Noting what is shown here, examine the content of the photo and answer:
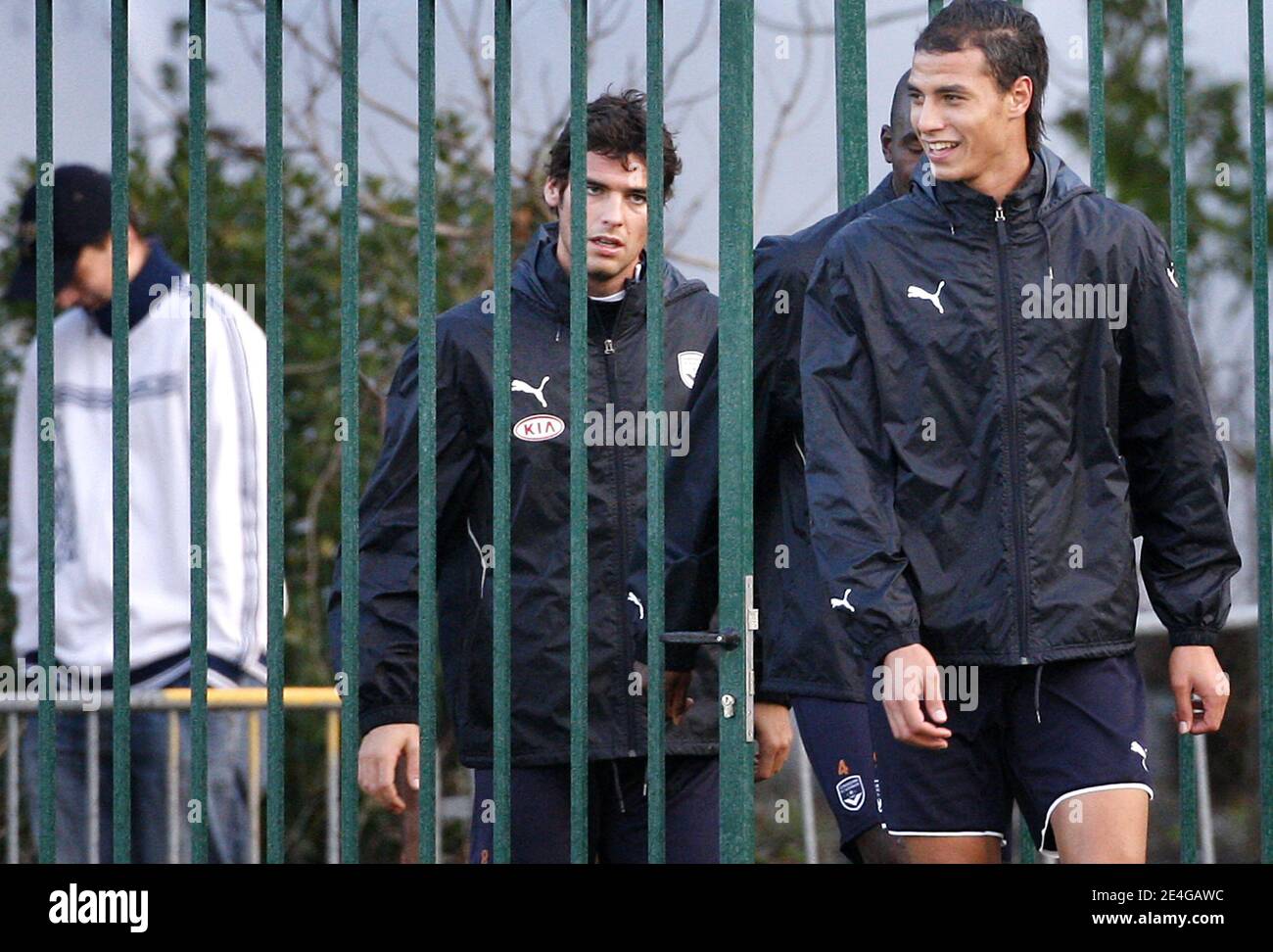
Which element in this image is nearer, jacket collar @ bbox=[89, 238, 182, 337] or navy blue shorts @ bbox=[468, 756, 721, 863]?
navy blue shorts @ bbox=[468, 756, 721, 863]

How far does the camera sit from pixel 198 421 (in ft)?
13.8

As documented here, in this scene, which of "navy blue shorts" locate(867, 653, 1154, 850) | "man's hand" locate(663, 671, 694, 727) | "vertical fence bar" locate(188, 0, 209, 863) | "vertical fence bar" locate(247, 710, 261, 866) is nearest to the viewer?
"navy blue shorts" locate(867, 653, 1154, 850)

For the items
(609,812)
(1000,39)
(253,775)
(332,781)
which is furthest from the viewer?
(332,781)

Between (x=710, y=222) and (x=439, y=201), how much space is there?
8.78ft

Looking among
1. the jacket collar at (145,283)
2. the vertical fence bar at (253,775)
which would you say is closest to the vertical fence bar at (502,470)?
the jacket collar at (145,283)

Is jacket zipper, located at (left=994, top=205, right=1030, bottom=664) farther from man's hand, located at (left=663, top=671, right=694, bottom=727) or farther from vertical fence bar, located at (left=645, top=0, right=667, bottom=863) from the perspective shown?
man's hand, located at (left=663, top=671, right=694, bottom=727)

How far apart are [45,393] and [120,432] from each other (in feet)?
0.52

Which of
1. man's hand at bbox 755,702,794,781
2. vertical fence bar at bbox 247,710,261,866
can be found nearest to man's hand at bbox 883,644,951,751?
man's hand at bbox 755,702,794,781

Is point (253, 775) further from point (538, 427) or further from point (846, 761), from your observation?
point (846, 761)

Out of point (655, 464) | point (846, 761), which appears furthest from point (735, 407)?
point (846, 761)

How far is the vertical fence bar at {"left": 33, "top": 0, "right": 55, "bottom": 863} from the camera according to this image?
13.7 feet

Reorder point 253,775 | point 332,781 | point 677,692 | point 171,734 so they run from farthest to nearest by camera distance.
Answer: point 332,781 → point 253,775 → point 171,734 → point 677,692

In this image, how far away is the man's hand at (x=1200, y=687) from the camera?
3986mm

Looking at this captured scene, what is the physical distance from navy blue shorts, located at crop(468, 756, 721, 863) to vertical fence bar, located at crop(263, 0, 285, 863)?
0.50 meters
